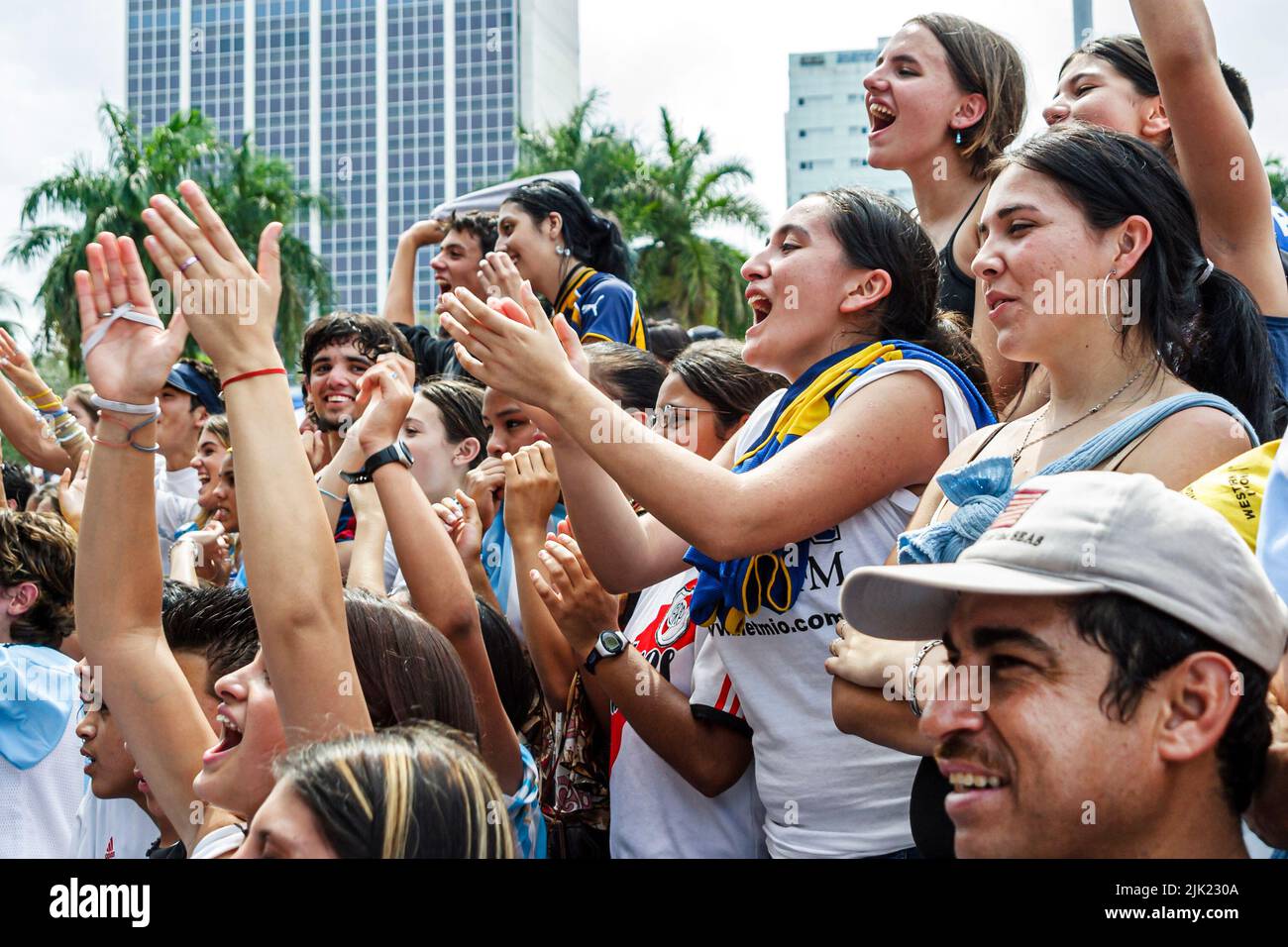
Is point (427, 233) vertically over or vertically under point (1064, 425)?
over

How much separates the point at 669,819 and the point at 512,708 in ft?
2.68

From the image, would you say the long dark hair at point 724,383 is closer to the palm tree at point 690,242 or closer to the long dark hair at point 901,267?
the long dark hair at point 901,267

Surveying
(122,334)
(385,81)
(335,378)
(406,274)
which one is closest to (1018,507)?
(122,334)

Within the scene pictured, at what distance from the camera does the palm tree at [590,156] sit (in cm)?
2862

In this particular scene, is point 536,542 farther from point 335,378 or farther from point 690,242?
point 690,242

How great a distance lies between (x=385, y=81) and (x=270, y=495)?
106439mm

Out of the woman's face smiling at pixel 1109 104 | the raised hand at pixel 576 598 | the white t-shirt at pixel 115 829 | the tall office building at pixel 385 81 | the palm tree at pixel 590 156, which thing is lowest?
the white t-shirt at pixel 115 829

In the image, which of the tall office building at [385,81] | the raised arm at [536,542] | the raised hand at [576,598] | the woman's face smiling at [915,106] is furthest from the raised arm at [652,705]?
the tall office building at [385,81]

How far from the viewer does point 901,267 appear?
9.86 ft

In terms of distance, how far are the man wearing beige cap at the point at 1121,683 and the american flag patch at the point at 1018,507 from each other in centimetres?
6

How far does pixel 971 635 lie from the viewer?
5.89 feet

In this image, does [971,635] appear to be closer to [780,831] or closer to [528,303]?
[780,831]

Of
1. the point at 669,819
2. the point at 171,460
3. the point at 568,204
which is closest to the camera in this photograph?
the point at 669,819
